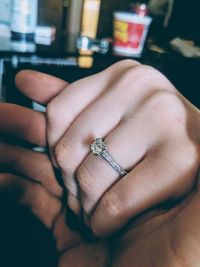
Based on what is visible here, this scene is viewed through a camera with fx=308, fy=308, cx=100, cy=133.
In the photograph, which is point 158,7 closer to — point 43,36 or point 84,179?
point 43,36

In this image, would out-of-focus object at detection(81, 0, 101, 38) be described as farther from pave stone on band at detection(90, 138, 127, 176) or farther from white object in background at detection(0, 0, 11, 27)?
pave stone on band at detection(90, 138, 127, 176)

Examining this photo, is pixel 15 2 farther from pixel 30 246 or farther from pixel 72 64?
pixel 30 246

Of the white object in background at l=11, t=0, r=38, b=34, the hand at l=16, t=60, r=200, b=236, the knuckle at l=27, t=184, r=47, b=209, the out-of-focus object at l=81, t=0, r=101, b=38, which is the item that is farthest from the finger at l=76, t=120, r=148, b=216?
the out-of-focus object at l=81, t=0, r=101, b=38

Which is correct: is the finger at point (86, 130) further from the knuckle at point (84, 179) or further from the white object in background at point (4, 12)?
the white object in background at point (4, 12)

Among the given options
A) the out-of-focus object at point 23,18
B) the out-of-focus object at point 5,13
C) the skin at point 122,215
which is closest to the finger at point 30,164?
the skin at point 122,215

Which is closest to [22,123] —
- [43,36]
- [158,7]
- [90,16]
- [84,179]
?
[84,179]
